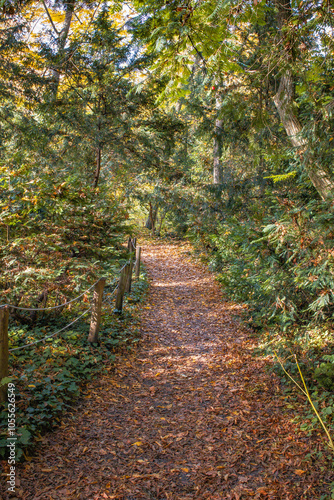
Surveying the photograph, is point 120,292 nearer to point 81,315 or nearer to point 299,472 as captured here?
point 81,315

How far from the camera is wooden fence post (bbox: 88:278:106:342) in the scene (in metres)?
5.35

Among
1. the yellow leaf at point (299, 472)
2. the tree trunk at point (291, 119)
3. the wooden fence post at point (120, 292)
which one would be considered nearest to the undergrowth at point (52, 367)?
the wooden fence post at point (120, 292)

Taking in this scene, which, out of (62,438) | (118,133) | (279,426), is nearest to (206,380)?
(279,426)

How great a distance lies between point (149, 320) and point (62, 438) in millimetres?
4245

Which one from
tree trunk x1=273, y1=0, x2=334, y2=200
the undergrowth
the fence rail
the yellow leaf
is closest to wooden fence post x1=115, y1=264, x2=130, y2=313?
the fence rail

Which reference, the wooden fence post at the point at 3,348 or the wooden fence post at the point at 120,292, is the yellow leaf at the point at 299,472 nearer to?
the wooden fence post at the point at 3,348

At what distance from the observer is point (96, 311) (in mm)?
5430

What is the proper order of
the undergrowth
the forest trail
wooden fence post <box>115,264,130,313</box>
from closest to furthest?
the forest trail < the undergrowth < wooden fence post <box>115,264,130,313</box>

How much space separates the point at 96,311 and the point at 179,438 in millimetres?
2339

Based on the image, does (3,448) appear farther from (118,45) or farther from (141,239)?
(141,239)

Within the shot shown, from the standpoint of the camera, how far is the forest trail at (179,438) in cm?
314

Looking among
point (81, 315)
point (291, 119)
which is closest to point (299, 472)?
point (81, 315)

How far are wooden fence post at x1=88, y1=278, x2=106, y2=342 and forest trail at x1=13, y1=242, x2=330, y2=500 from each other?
0.62 m

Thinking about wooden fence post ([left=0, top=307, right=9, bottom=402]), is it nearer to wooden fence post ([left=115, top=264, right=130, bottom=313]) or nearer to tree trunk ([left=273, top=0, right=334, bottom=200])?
wooden fence post ([left=115, top=264, right=130, bottom=313])
